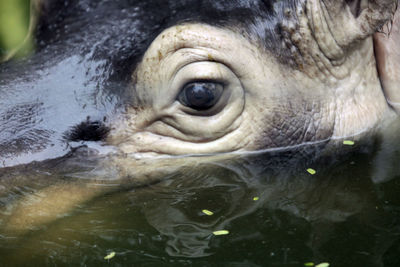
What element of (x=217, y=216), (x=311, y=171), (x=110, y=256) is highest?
(x=311, y=171)

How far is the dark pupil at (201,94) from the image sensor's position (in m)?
3.37

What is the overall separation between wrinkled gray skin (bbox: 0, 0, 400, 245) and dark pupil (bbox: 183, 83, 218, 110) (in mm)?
38

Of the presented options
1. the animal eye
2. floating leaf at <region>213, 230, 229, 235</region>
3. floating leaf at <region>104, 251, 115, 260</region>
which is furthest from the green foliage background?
floating leaf at <region>213, 230, 229, 235</region>

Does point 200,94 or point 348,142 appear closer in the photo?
point 200,94

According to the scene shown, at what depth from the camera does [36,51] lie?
3.56 m

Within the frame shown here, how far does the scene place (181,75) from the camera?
11.0 ft

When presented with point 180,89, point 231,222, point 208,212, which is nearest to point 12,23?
point 180,89

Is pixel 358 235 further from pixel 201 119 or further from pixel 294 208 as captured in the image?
pixel 201 119

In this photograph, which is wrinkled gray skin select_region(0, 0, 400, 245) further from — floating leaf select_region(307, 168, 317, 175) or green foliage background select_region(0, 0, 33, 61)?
green foliage background select_region(0, 0, 33, 61)

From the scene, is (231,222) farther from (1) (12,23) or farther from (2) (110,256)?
(1) (12,23)

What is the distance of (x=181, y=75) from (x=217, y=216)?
31.8 inches

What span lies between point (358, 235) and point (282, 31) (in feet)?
4.01

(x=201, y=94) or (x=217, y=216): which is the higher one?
(x=201, y=94)

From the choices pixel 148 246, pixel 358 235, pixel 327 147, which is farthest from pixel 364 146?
pixel 148 246
